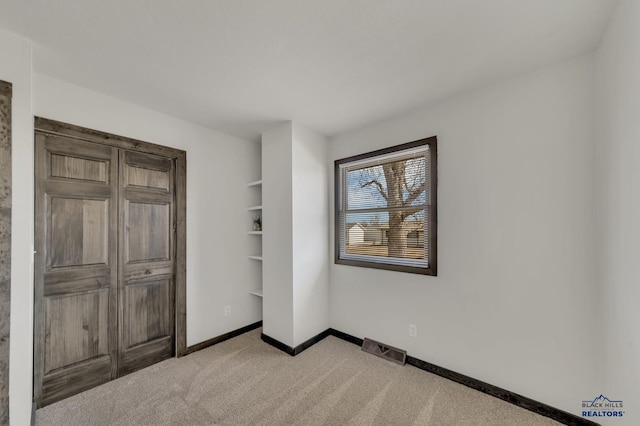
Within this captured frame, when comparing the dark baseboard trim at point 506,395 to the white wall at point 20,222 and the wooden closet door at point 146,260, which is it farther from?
the white wall at point 20,222

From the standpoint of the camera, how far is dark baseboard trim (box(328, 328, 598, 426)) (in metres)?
1.79

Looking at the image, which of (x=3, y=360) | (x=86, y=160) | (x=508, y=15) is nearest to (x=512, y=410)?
(x=508, y=15)

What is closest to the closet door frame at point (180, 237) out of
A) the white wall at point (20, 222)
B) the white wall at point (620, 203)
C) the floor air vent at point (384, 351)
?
the white wall at point (20, 222)

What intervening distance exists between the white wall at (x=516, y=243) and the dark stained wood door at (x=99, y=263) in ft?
8.03

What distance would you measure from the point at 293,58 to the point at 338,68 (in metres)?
0.33

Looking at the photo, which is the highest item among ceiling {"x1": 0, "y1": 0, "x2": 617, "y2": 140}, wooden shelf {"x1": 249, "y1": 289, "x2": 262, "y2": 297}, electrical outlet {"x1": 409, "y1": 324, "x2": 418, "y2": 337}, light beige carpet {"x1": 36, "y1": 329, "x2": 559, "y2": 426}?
ceiling {"x1": 0, "y1": 0, "x2": 617, "y2": 140}

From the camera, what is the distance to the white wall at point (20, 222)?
1.51 metres

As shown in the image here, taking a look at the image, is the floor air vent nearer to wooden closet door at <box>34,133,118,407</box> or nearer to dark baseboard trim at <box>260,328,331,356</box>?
dark baseboard trim at <box>260,328,331,356</box>

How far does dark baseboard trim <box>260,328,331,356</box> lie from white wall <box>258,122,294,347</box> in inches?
1.7

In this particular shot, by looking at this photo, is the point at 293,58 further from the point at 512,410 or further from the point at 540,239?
the point at 512,410

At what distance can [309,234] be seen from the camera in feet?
9.81

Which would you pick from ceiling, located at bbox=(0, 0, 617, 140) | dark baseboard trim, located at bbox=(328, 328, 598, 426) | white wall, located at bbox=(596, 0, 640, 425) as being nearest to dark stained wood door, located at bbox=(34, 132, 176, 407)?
ceiling, located at bbox=(0, 0, 617, 140)

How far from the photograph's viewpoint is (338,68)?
188 cm

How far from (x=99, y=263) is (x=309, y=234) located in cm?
192
